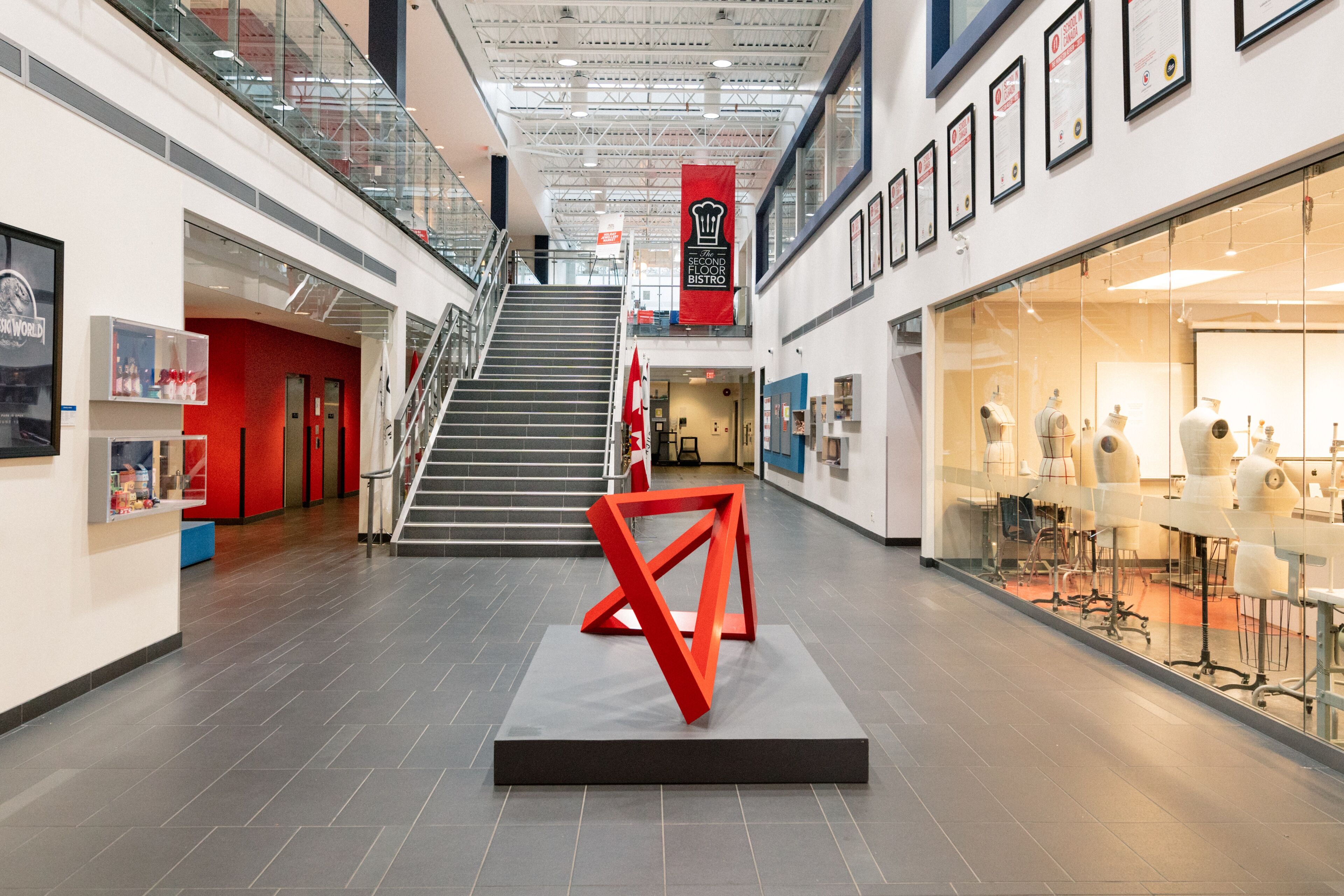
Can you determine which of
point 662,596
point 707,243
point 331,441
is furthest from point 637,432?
point 707,243

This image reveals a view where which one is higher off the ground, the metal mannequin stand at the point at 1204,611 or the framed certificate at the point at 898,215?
the framed certificate at the point at 898,215

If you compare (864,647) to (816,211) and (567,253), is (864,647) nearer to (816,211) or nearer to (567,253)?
(816,211)

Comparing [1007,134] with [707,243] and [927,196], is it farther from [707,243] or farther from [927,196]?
[707,243]

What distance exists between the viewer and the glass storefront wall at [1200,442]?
3324mm

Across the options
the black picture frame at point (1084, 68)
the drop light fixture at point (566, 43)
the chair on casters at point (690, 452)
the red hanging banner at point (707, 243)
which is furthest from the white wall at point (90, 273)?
the chair on casters at point (690, 452)

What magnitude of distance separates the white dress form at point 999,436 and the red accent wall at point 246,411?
912 cm

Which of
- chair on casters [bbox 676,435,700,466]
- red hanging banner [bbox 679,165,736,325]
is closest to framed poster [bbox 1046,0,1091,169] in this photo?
red hanging banner [bbox 679,165,736,325]

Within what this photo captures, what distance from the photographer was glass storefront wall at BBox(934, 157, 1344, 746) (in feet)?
10.9

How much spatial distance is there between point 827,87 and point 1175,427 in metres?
9.78

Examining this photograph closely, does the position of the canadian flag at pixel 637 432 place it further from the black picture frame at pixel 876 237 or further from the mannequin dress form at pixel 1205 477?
the mannequin dress form at pixel 1205 477

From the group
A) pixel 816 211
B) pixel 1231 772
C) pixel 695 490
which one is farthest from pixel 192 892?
pixel 816 211

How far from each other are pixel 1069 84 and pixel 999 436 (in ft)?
8.43

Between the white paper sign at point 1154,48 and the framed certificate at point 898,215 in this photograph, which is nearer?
the white paper sign at point 1154,48

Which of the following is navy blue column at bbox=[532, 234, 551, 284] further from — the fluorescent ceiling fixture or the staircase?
the fluorescent ceiling fixture
